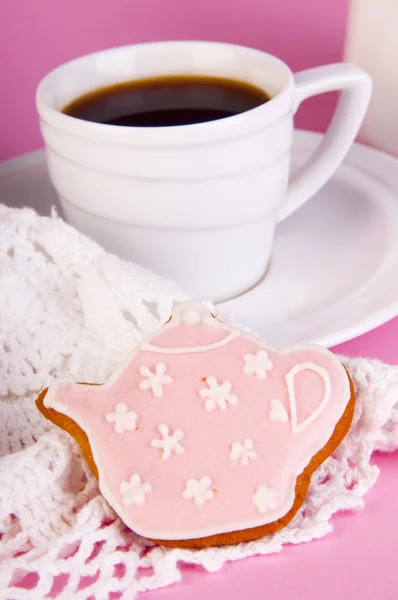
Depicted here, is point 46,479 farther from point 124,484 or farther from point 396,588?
point 396,588

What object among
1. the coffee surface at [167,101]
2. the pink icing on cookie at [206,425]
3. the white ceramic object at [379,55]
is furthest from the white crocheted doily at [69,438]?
the white ceramic object at [379,55]

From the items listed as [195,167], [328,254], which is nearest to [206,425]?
[195,167]

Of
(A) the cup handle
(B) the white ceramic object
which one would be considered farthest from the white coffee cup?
(B) the white ceramic object

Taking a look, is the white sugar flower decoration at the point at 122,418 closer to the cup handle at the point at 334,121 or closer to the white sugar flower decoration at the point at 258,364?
the white sugar flower decoration at the point at 258,364

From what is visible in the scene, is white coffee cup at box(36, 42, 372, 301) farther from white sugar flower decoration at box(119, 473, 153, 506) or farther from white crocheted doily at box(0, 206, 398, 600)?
white sugar flower decoration at box(119, 473, 153, 506)

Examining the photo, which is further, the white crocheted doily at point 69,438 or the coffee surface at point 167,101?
the coffee surface at point 167,101

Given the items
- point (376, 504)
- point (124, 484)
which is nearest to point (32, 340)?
point (124, 484)

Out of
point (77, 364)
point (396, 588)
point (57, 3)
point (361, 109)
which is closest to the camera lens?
point (396, 588)
